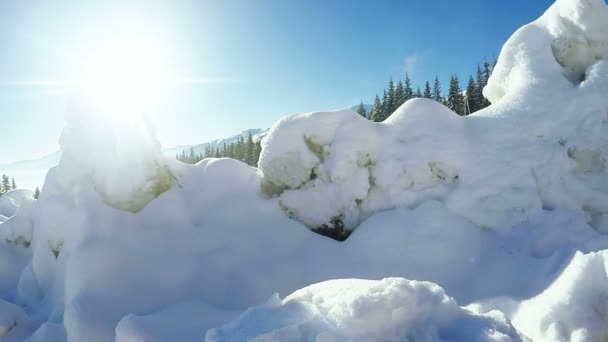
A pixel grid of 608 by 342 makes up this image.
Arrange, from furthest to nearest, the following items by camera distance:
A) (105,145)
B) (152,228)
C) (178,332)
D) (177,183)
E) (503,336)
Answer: (177,183) → (105,145) → (152,228) → (178,332) → (503,336)

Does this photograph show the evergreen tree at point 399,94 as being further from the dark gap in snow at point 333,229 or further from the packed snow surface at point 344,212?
the dark gap in snow at point 333,229

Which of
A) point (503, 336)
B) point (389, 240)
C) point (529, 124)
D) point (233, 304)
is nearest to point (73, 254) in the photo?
point (233, 304)

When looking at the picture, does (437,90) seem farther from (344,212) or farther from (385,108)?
(344,212)

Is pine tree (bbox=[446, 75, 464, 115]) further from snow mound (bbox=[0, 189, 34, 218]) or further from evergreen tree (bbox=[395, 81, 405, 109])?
snow mound (bbox=[0, 189, 34, 218])

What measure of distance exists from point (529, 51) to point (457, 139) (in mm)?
3756

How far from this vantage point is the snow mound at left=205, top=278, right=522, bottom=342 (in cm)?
343

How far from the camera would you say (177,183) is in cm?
943

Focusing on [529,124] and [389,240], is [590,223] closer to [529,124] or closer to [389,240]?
[529,124]

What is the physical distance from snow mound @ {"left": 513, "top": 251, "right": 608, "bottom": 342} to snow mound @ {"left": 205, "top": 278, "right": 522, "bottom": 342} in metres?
1.27

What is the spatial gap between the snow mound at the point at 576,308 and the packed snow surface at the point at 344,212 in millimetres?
23

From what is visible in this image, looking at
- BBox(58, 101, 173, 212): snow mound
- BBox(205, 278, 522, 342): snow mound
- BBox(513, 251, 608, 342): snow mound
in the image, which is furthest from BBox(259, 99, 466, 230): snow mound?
BBox(205, 278, 522, 342): snow mound

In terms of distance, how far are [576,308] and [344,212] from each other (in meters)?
5.27

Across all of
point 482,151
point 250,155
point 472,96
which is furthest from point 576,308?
point 250,155

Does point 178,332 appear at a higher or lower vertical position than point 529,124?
lower
